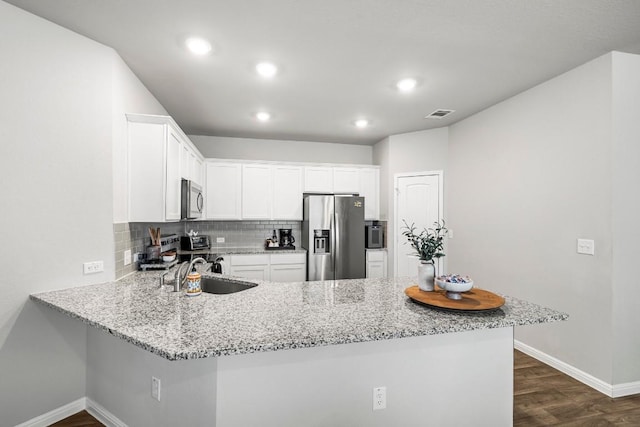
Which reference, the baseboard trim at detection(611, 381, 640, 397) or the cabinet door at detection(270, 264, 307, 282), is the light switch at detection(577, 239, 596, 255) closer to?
the baseboard trim at detection(611, 381, 640, 397)

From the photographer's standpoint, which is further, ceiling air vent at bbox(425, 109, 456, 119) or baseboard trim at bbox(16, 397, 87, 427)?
ceiling air vent at bbox(425, 109, 456, 119)

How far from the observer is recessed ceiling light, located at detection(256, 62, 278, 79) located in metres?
2.65

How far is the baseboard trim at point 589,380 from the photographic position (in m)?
2.40

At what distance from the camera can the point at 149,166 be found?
8.59 feet

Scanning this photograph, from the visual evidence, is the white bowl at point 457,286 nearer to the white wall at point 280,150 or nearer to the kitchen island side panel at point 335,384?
the kitchen island side panel at point 335,384

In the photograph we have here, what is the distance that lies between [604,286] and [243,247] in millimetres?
4266

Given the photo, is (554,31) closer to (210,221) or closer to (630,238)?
(630,238)

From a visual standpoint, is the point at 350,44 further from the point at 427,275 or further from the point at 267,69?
the point at 427,275

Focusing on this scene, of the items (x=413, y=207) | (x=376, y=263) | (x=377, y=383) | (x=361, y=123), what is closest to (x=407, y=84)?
(x=361, y=123)

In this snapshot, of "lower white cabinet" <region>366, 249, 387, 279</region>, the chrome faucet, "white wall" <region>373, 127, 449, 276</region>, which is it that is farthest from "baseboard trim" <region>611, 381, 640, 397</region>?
the chrome faucet

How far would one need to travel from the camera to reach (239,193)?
Result: 470 centimetres

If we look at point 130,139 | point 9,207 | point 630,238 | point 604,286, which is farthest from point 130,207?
point 630,238

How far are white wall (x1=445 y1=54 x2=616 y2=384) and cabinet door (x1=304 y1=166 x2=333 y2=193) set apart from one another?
207 cm

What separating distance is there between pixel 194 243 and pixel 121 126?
6.99 ft
